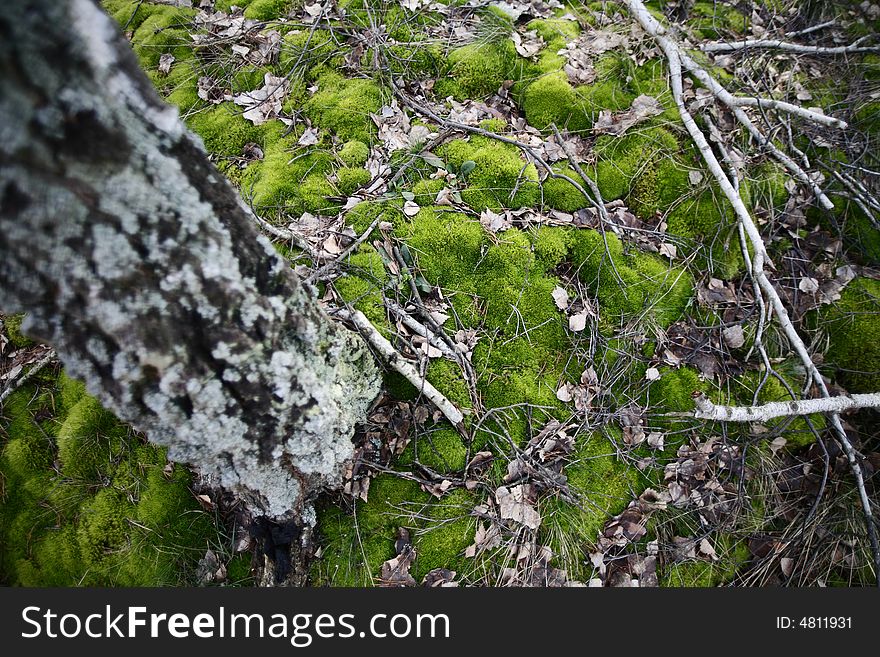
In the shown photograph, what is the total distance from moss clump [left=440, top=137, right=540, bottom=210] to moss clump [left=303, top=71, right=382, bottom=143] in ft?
2.26

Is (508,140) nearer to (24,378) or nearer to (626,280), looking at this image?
(626,280)

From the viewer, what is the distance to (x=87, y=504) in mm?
3000

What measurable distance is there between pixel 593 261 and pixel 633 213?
0.65 m

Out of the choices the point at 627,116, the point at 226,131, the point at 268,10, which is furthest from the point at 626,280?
the point at 268,10

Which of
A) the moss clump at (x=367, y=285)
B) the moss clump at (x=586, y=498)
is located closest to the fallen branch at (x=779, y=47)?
the moss clump at (x=367, y=285)

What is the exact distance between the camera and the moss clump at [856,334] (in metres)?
3.64

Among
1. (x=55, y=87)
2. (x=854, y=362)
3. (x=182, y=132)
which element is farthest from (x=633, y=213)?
(x=55, y=87)

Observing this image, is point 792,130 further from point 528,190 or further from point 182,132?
point 182,132

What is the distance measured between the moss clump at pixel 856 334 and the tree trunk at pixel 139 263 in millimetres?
3870

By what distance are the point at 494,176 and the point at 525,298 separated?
101cm

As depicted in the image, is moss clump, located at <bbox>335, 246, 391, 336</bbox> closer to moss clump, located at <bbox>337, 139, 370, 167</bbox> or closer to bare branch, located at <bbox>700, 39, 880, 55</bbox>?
moss clump, located at <bbox>337, 139, 370, 167</bbox>

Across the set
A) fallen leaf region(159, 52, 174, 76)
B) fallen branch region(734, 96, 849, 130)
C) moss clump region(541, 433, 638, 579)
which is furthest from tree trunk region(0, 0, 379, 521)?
fallen branch region(734, 96, 849, 130)

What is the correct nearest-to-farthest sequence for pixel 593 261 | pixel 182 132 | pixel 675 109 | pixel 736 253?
pixel 182 132 < pixel 593 261 < pixel 736 253 < pixel 675 109

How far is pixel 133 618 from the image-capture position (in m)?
2.59
